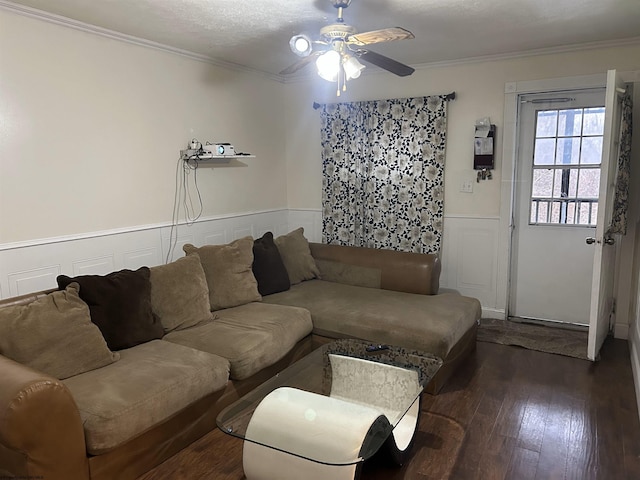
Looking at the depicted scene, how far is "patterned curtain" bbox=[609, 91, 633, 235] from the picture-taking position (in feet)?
11.4

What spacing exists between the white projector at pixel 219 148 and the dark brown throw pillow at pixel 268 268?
84cm

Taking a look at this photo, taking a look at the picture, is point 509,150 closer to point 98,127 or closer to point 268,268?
point 268,268

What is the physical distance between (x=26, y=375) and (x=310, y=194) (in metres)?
3.59

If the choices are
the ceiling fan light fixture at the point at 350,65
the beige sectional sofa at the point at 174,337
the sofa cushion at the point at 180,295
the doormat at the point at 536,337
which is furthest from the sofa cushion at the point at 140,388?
the doormat at the point at 536,337

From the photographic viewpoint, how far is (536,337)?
3.95m

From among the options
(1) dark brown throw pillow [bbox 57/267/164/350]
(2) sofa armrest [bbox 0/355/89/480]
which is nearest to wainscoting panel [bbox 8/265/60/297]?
(1) dark brown throw pillow [bbox 57/267/164/350]

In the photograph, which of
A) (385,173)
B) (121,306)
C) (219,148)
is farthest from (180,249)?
(385,173)

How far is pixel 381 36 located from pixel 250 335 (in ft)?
6.21

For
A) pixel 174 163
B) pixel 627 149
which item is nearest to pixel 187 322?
pixel 174 163

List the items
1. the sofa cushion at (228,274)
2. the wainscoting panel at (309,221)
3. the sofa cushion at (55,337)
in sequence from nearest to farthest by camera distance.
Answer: the sofa cushion at (55,337), the sofa cushion at (228,274), the wainscoting panel at (309,221)

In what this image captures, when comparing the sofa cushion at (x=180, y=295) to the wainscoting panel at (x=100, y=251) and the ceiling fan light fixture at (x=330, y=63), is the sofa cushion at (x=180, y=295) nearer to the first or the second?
the wainscoting panel at (x=100, y=251)

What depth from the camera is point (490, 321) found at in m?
4.34

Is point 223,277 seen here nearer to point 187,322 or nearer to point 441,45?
point 187,322

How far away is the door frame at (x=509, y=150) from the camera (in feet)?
12.5
